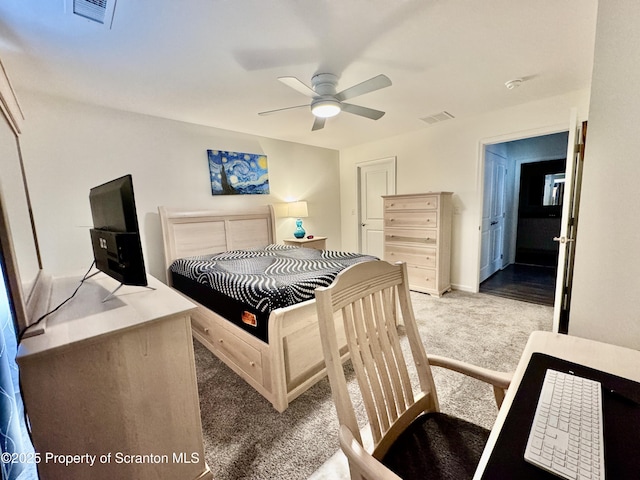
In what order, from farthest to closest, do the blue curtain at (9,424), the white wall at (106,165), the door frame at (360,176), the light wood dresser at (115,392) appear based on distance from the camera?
the door frame at (360,176) < the white wall at (106,165) < the blue curtain at (9,424) < the light wood dresser at (115,392)

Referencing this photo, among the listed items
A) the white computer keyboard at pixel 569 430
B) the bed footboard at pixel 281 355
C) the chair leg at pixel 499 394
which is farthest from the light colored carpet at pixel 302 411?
the white computer keyboard at pixel 569 430

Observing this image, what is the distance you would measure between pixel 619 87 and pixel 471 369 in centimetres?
119

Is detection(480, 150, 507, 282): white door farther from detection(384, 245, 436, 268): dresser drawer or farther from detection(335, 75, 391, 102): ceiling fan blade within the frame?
detection(335, 75, 391, 102): ceiling fan blade

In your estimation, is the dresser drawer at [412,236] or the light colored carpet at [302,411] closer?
the light colored carpet at [302,411]

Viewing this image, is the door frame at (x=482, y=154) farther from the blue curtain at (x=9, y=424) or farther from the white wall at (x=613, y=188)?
the blue curtain at (x=9, y=424)

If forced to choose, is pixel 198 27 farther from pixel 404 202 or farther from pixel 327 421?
pixel 404 202

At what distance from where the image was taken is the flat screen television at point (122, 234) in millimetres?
1176

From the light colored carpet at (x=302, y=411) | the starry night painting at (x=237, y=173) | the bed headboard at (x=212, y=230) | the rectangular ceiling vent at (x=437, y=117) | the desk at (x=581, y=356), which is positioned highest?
the rectangular ceiling vent at (x=437, y=117)

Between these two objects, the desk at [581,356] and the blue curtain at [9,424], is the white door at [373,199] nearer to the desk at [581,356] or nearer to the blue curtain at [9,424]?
the desk at [581,356]

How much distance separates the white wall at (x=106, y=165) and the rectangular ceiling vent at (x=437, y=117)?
2.20 meters

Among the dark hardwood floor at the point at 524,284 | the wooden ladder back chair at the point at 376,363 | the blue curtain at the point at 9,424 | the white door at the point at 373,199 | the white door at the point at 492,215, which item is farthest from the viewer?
the white door at the point at 373,199

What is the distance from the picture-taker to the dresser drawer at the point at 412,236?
145 inches

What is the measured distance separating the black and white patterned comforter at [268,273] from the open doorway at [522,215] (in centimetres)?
267

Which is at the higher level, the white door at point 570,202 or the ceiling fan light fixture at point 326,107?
the ceiling fan light fixture at point 326,107
